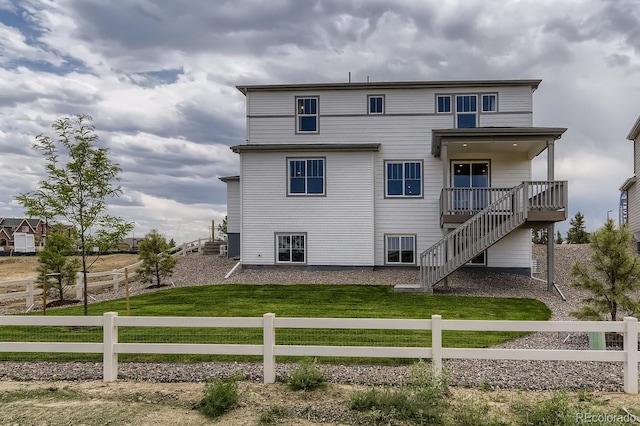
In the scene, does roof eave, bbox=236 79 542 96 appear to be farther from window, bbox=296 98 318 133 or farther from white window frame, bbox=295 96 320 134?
window, bbox=296 98 318 133

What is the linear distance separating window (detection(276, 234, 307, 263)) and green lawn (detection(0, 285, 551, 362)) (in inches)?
116

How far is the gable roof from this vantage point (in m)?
18.7

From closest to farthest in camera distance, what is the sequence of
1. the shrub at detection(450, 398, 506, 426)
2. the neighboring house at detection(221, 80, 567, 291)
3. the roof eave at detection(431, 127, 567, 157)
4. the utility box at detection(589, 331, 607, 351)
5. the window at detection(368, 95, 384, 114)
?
the shrub at detection(450, 398, 506, 426) < the utility box at detection(589, 331, 607, 351) < the roof eave at detection(431, 127, 567, 157) < the neighboring house at detection(221, 80, 567, 291) < the window at detection(368, 95, 384, 114)

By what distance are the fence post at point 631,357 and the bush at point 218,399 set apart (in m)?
5.39

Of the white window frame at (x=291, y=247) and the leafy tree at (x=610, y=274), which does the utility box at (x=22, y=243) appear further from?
the leafy tree at (x=610, y=274)

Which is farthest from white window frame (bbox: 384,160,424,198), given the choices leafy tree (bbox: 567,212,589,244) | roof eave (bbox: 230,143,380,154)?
leafy tree (bbox: 567,212,589,244)

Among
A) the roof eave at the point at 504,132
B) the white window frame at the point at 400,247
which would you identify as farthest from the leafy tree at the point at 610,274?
the white window frame at the point at 400,247

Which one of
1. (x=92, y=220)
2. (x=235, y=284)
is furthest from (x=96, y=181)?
(x=235, y=284)

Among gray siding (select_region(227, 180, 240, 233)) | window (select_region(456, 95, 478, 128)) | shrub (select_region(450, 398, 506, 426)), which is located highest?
window (select_region(456, 95, 478, 128))

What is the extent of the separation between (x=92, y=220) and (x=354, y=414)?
806 centimetres

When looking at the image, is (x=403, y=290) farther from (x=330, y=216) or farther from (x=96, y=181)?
(x=96, y=181)

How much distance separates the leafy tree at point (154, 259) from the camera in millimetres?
17875

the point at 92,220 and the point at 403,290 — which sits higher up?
the point at 92,220

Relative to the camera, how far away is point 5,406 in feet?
18.7
